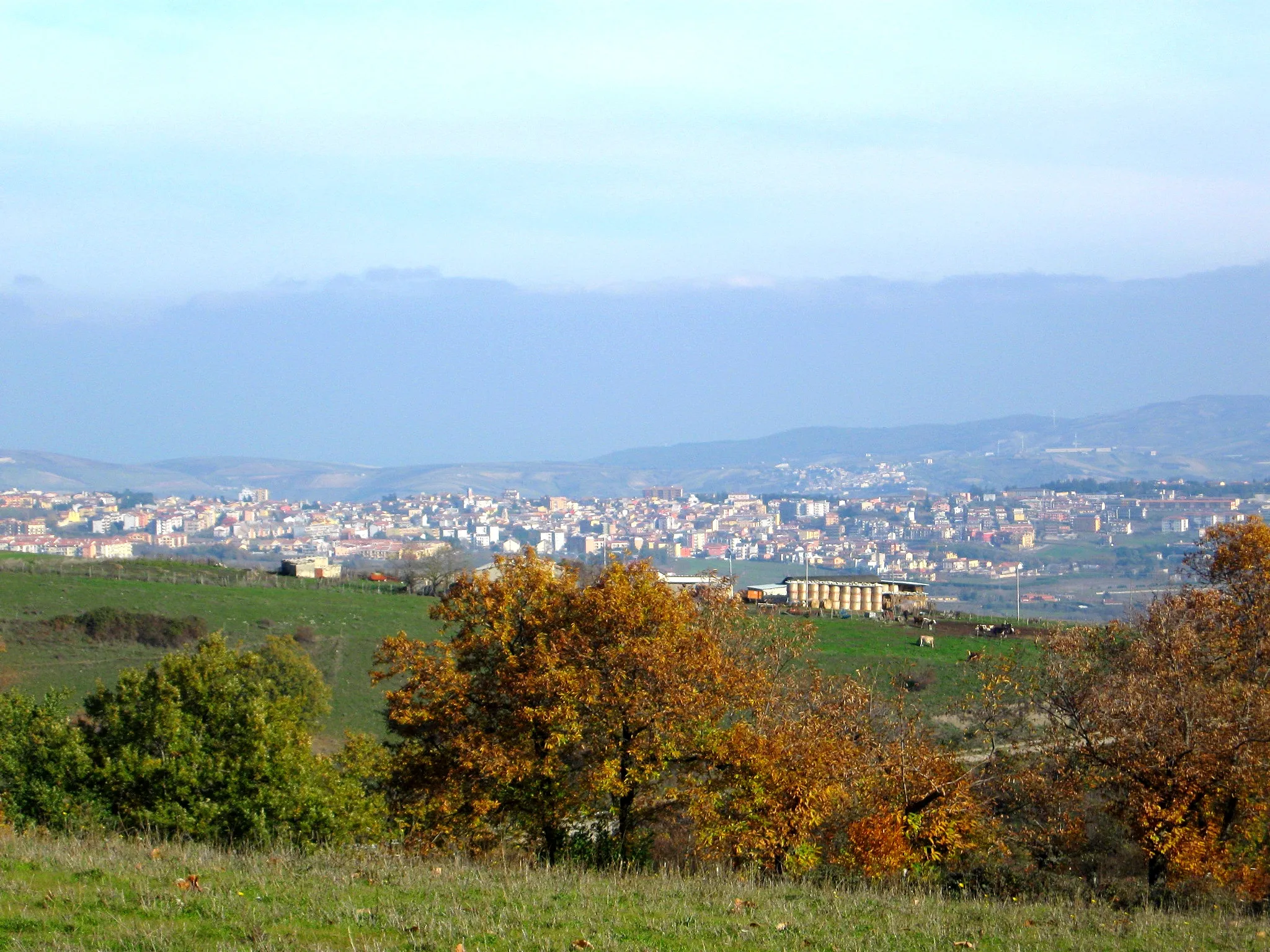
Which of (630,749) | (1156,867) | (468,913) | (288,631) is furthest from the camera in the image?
(288,631)

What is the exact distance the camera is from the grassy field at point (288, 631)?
4984 centimetres

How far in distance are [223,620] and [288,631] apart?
138 inches

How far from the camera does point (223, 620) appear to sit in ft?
205

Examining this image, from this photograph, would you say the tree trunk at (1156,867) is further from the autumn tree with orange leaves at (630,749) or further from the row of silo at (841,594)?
the row of silo at (841,594)

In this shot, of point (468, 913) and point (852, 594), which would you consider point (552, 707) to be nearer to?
point (468, 913)

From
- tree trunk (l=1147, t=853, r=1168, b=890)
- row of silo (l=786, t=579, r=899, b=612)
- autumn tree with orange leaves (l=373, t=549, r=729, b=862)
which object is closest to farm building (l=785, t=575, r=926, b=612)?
row of silo (l=786, t=579, r=899, b=612)

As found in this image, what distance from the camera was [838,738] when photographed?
2364cm

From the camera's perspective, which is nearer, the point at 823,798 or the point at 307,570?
the point at 823,798

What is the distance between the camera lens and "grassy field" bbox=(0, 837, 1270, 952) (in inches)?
380

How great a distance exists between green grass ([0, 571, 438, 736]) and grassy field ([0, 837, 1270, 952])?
34.1 meters

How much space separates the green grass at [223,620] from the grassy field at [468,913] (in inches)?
1344

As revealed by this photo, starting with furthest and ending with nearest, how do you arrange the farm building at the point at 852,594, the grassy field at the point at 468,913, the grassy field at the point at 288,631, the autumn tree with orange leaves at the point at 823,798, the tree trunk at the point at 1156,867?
1. the farm building at the point at 852,594
2. the grassy field at the point at 288,631
3. the tree trunk at the point at 1156,867
4. the autumn tree with orange leaves at the point at 823,798
5. the grassy field at the point at 468,913

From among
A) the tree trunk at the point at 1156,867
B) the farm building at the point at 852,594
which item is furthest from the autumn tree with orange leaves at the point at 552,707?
the farm building at the point at 852,594

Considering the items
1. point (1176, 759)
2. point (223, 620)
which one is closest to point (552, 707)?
point (1176, 759)
